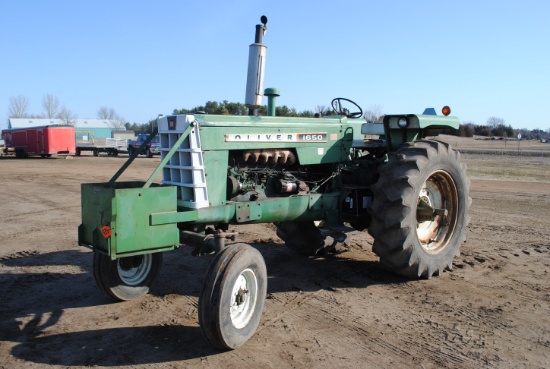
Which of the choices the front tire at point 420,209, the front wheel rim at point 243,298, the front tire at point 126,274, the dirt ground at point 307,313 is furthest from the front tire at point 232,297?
the front tire at point 420,209

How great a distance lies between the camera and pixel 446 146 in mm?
5965

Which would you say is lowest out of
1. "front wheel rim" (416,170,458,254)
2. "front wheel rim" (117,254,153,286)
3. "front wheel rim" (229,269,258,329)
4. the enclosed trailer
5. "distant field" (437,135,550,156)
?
the enclosed trailer

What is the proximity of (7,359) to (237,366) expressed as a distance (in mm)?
1746

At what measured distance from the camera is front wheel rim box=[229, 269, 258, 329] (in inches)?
156

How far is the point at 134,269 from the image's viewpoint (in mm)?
5117

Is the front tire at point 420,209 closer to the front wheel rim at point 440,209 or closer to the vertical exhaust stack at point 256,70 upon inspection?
the front wheel rim at point 440,209

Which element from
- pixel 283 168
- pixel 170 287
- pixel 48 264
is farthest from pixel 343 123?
pixel 48 264

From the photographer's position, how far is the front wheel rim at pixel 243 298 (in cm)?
395

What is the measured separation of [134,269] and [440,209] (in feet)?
12.3

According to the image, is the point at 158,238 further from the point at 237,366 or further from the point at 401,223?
the point at 401,223

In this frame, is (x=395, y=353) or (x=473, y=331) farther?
(x=473, y=331)

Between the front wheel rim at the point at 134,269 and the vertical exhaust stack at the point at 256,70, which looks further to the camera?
the vertical exhaust stack at the point at 256,70

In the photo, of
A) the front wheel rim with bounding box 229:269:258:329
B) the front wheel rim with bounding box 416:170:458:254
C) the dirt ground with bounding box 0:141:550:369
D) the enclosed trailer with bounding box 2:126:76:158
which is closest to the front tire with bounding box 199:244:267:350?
the front wheel rim with bounding box 229:269:258:329

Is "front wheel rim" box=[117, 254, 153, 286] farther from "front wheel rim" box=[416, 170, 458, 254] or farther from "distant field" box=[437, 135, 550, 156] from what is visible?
"distant field" box=[437, 135, 550, 156]
